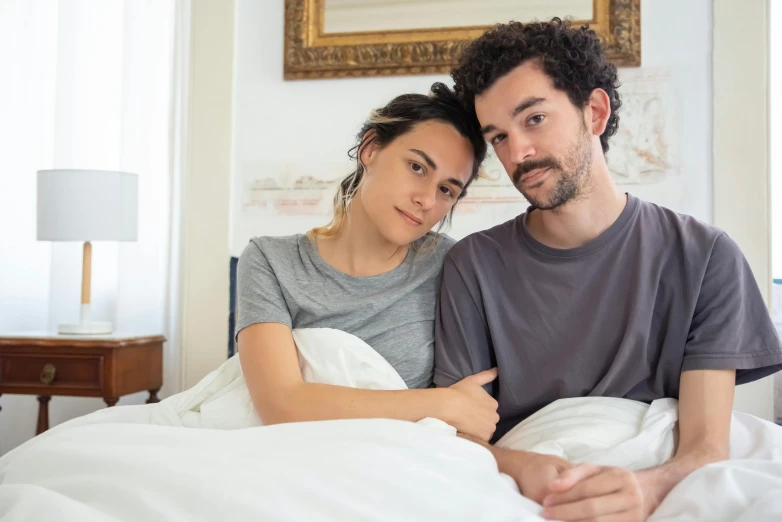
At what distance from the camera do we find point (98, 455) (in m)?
0.81

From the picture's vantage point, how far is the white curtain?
8.55 ft

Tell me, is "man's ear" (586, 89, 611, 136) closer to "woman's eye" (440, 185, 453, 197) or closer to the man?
the man

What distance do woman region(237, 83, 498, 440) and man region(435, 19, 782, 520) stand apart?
7cm

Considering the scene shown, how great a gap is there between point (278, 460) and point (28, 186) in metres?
2.32

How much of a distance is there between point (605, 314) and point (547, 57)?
51 centimetres

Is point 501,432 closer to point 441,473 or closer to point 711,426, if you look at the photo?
point 711,426

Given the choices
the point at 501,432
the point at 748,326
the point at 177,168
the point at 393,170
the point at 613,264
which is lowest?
the point at 501,432

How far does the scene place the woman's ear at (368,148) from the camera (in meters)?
1.47

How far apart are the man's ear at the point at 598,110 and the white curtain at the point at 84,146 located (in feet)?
5.50

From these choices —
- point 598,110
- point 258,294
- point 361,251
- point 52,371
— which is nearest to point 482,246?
point 361,251

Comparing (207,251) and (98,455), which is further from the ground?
(207,251)

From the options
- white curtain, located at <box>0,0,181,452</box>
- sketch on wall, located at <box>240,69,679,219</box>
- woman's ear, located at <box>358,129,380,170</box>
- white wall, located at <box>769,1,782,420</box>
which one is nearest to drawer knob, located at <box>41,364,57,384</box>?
white curtain, located at <box>0,0,181,452</box>

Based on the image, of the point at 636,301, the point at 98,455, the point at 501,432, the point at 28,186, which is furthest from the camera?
the point at 28,186

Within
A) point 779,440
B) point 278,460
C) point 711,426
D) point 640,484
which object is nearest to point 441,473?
point 278,460
